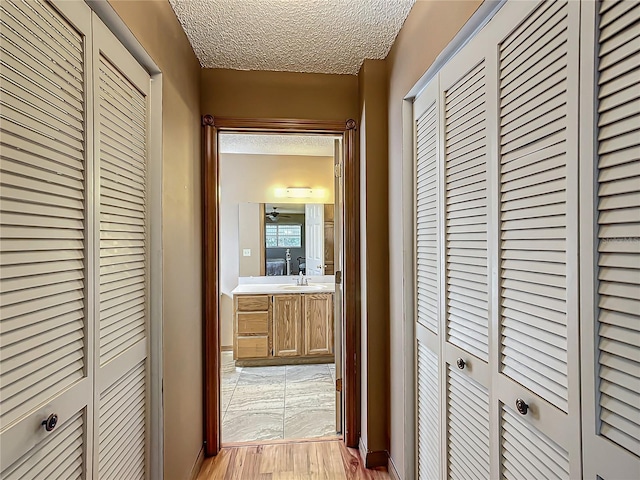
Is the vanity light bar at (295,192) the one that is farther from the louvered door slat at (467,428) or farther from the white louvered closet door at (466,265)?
the louvered door slat at (467,428)

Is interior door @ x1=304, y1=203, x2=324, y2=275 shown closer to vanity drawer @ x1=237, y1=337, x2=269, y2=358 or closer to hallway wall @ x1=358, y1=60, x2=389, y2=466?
vanity drawer @ x1=237, y1=337, x2=269, y2=358

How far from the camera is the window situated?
174 inches

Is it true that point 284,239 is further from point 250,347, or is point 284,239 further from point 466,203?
point 466,203

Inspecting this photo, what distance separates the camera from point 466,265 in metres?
1.23

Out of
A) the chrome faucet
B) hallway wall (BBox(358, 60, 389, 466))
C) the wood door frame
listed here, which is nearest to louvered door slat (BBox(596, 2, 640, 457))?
hallway wall (BBox(358, 60, 389, 466))

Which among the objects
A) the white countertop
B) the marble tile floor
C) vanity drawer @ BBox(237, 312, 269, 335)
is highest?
the white countertop

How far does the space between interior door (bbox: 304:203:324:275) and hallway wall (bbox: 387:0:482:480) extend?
8.02 ft

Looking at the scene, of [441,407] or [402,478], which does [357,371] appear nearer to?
[402,478]

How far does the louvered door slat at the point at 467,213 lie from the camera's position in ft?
3.71

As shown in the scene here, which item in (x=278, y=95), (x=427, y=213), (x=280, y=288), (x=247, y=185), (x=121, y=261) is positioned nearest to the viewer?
(x=121, y=261)

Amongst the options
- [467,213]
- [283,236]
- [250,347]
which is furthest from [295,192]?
[467,213]

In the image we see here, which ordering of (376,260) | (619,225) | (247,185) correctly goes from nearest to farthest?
(619,225) → (376,260) → (247,185)

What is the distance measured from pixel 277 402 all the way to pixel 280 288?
1.35m

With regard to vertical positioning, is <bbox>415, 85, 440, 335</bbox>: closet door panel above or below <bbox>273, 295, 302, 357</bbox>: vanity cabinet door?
above
